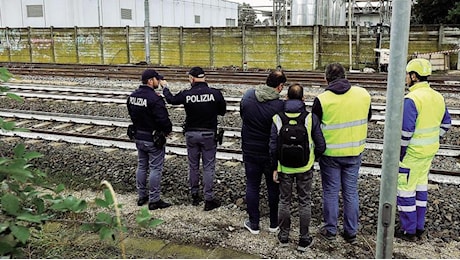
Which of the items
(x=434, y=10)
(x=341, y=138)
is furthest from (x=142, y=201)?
(x=434, y=10)

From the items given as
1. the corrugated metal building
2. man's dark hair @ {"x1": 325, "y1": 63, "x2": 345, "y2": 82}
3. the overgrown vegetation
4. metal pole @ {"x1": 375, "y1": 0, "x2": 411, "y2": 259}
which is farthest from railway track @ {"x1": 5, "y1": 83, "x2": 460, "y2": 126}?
the corrugated metal building

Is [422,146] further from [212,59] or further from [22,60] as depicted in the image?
[22,60]

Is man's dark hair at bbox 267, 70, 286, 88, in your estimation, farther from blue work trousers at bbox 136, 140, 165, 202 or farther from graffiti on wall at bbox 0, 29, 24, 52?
graffiti on wall at bbox 0, 29, 24, 52

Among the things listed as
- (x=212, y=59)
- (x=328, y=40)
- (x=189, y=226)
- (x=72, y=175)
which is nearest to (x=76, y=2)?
(x=212, y=59)

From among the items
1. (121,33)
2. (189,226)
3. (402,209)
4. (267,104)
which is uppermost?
(121,33)

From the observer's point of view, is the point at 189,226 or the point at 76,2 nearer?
the point at 189,226

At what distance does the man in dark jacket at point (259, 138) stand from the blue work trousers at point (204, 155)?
86cm

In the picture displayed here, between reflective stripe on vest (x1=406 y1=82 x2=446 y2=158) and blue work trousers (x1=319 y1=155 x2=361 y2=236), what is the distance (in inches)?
26.3

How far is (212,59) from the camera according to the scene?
30.4 meters

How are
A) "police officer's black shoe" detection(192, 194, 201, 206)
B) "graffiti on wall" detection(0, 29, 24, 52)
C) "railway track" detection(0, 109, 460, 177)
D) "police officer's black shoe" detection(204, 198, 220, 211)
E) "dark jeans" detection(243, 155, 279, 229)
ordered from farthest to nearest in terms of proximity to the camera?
1. "graffiti on wall" detection(0, 29, 24, 52)
2. "railway track" detection(0, 109, 460, 177)
3. "police officer's black shoe" detection(192, 194, 201, 206)
4. "police officer's black shoe" detection(204, 198, 220, 211)
5. "dark jeans" detection(243, 155, 279, 229)

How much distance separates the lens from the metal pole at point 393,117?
2994mm

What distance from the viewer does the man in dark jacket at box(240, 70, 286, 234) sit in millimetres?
5355

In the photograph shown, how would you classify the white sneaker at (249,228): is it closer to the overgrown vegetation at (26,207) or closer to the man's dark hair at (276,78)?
the man's dark hair at (276,78)

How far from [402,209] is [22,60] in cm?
3740
